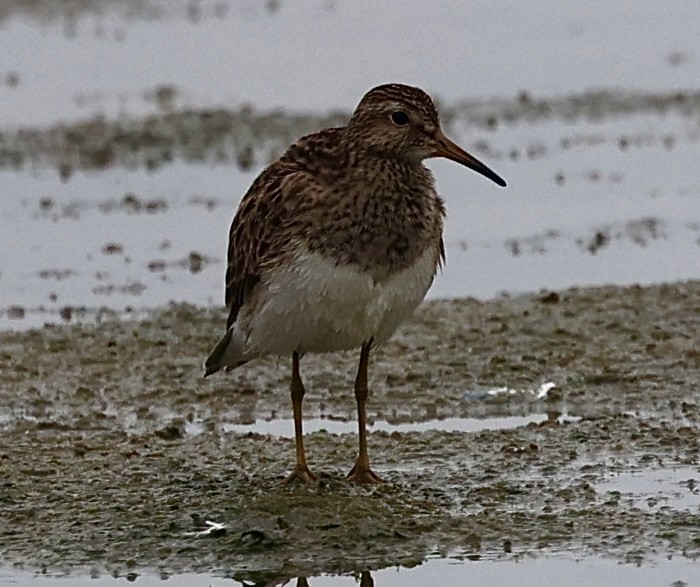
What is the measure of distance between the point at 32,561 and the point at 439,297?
4645 millimetres

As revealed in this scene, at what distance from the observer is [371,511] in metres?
7.91

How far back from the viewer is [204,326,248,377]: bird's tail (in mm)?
8680

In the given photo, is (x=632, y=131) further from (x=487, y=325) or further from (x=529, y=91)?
(x=487, y=325)

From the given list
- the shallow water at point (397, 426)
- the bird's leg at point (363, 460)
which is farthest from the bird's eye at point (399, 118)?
the shallow water at point (397, 426)

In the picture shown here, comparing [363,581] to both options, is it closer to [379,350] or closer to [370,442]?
[370,442]

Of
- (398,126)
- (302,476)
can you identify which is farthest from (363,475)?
(398,126)

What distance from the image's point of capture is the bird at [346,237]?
7938mm

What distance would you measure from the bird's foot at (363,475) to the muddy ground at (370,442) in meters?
0.07

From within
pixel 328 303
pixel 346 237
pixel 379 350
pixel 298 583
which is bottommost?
pixel 298 583

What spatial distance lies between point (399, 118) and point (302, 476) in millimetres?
1622

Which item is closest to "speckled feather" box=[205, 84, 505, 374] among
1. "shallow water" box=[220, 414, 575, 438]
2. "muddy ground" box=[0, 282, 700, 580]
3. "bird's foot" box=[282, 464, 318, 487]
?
"bird's foot" box=[282, 464, 318, 487]

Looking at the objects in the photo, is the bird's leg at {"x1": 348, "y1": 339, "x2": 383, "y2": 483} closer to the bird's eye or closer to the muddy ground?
the muddy ground

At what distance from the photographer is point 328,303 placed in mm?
7922

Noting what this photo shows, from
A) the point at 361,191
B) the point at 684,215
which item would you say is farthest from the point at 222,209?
the point at 361,191
